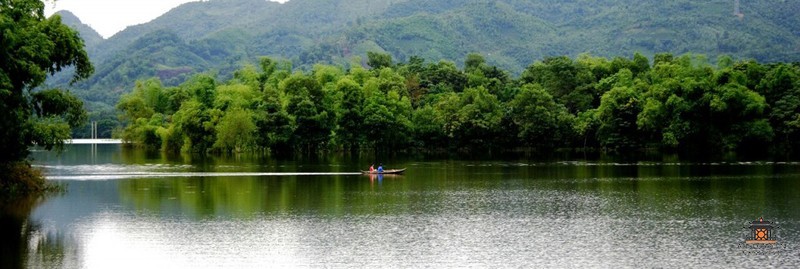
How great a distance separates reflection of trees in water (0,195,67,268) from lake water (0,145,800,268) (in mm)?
61

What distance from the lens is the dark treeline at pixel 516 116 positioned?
94000 millimetres

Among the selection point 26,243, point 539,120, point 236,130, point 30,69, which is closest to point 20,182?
point 30,69

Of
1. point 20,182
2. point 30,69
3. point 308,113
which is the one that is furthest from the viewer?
point 308,113

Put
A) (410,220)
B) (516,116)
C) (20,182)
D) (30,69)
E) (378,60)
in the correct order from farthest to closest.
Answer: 1. (378,60)
2. (516,116)
3. (20,182)
4. (30,69)
5. (410,220)

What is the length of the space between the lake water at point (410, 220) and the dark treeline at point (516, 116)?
1370 inches

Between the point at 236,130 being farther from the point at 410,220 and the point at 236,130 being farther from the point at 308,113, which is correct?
the point at 410,220

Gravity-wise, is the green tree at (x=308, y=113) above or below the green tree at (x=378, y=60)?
below

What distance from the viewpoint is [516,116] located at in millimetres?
101000

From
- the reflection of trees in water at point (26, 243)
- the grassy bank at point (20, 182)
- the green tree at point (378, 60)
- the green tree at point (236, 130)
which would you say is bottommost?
the reflection of trees in water at point (26, 243)

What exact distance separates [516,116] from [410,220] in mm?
67428

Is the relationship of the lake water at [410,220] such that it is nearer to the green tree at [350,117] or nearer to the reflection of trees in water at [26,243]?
the reflection of trees in water at [26,243]

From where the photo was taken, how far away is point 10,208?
39.5m

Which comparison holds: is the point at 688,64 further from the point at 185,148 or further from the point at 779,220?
the point at 779,220

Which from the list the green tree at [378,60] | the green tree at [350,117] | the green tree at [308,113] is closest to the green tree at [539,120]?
the green tree at [350,117]
